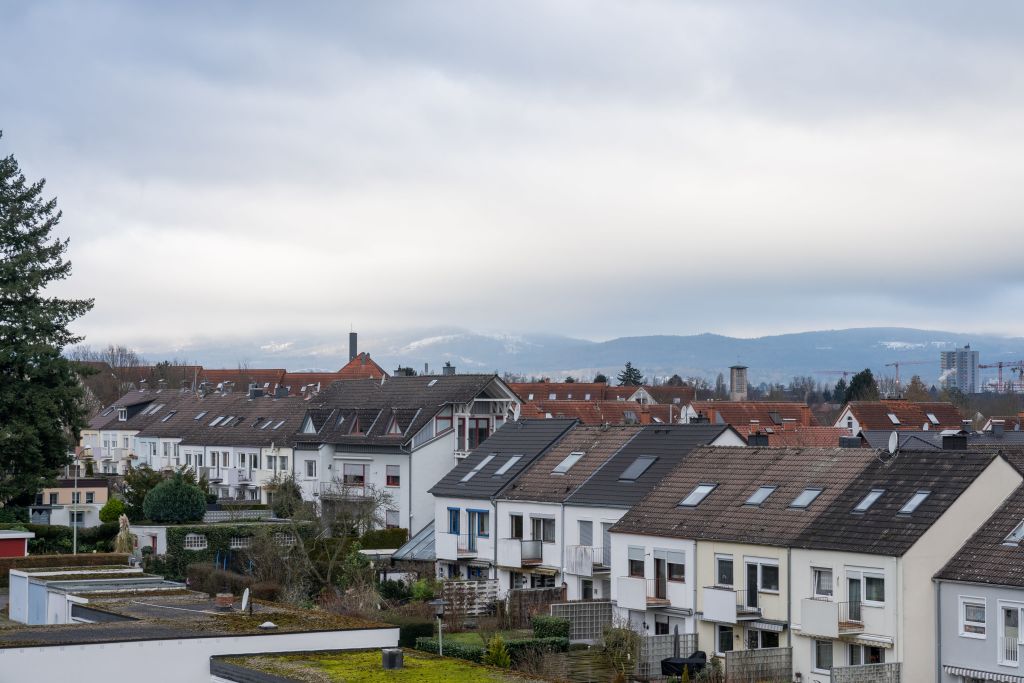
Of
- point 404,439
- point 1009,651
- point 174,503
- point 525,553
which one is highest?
point 404,439

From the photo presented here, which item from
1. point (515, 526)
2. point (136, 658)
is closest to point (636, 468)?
point (515, 526)

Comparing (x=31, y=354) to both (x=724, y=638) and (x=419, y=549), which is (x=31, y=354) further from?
(x=724, y=638)

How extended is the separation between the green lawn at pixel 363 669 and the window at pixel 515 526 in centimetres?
1942

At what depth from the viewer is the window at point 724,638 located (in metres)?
38.4

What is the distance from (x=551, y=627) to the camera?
132ft

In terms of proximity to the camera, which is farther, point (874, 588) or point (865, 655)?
point (865, 655)

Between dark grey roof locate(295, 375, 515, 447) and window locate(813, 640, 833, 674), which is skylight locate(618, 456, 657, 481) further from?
dark grey roof locate(295, 375, 515, 447)

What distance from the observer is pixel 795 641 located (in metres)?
35.9

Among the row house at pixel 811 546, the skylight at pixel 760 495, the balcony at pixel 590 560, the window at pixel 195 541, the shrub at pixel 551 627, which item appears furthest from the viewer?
the window at pixel 195 541

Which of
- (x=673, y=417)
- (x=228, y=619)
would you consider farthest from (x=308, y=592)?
(x=673, y=417)

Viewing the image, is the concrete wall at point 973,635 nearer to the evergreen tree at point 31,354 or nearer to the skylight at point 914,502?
the skylight at point 914,502

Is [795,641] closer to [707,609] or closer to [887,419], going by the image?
[707,609]

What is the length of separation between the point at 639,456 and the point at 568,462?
11.7 ft

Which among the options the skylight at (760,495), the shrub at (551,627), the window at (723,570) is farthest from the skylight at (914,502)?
the shrub at (551,627)
